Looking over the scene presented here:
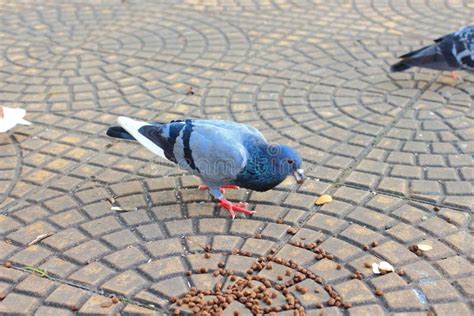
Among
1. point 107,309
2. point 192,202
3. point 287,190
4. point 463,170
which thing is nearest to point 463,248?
point 463,170

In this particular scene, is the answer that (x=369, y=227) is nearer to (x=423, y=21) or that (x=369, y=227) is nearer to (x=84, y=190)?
(x=84, y=190)

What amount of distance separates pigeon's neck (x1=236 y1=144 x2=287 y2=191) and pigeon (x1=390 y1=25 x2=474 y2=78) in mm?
2809

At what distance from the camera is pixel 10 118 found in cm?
489

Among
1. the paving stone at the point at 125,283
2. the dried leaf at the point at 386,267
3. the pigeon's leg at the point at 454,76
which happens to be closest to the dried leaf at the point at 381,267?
the dried leaf at the point at 386,267

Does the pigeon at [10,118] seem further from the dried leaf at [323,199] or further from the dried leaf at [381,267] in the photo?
the dried leaf at [381,267]

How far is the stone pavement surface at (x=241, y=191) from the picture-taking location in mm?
3273

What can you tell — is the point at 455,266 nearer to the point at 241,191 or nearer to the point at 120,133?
the point at 241,191

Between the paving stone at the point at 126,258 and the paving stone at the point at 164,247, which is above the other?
the paving stone at the point at 164,247

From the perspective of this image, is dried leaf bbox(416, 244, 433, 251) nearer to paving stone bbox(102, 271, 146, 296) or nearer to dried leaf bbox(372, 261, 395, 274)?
dried leaf bbox(372, 261, 395, 274)

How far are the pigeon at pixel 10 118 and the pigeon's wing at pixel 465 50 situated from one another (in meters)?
4.28

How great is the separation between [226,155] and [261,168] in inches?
9.7

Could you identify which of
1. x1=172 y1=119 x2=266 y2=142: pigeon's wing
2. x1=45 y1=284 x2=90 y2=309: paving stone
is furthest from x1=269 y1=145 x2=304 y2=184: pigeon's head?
x1=45 y1=284 x2=90 y2=309: paving stone

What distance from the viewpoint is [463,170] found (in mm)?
4328

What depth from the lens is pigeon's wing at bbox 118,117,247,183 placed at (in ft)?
12.0
